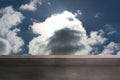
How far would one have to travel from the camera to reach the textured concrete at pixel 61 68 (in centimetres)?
2414

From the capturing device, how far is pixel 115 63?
24172 mm

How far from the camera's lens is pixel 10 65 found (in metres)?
24.2

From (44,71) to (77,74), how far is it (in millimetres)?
402

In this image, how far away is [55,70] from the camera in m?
24.2

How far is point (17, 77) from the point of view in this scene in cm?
2416

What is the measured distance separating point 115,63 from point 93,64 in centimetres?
27

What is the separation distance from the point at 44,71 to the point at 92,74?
0.58 metres

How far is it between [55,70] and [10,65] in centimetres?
55

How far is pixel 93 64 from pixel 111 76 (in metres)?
0.26

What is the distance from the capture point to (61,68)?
24.2 metres

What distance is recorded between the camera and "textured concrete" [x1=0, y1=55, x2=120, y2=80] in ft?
79.2

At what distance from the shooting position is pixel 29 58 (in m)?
24.1

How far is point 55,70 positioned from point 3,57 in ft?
2.13

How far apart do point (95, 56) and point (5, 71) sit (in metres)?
1.11
